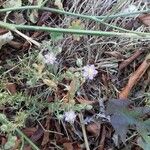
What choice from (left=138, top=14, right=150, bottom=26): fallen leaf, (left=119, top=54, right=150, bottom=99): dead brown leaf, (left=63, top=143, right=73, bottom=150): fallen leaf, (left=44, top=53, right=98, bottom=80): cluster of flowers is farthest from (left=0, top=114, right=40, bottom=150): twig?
(left=138, top=14, right=150, bottom=26): fallen leaf

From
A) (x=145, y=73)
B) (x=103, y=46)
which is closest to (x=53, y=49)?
(x=103, y=46)

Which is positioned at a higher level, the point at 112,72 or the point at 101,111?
the point at 112,72

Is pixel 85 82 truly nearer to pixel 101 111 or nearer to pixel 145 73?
pixel 101 111

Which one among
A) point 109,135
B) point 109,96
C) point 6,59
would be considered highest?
point 6,59

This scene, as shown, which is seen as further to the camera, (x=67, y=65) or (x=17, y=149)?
(x=67, y=65)

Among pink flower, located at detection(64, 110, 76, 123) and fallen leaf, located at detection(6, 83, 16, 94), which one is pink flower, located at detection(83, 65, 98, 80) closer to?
pink flower, located at detection(64, 110, 76, 123)

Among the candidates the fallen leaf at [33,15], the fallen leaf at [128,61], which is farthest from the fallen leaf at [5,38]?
the fallen leaf at [128,61]
